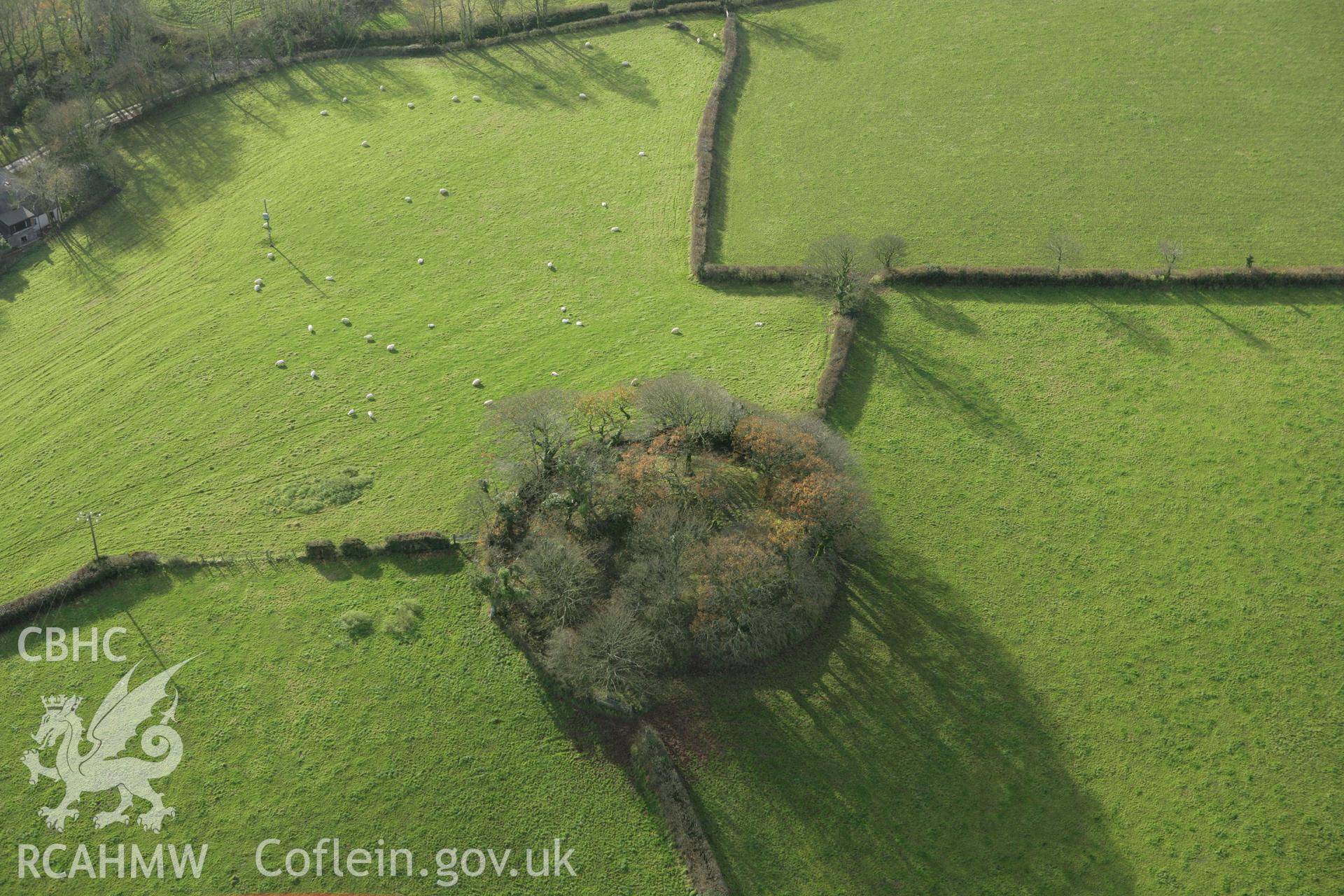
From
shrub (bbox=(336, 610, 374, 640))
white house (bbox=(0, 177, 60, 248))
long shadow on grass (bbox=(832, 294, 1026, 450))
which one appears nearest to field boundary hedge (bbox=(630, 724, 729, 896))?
shrub (bbox=(336, 610, 374, 640))

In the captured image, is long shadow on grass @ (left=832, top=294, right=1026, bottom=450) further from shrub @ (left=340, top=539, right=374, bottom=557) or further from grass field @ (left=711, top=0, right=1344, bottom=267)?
shrub @ (left=340, top=539, right=374, bottom=557)

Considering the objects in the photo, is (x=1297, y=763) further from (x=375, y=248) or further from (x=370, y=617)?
(x=375, y=248)

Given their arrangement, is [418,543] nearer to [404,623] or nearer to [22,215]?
[404,623]

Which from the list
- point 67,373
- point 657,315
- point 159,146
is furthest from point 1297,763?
point 159,146

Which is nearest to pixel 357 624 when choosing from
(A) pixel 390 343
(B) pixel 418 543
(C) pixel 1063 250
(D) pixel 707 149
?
(B) pixel 418 543

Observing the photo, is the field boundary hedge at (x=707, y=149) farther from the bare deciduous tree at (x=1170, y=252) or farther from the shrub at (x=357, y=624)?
the shrub at (x=357, y=624)

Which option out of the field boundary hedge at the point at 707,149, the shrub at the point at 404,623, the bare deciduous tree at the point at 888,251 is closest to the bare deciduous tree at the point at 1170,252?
the bare deciduous tree at the point at 888,251

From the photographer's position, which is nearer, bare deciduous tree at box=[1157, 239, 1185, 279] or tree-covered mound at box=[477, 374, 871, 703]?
tree-covered mound at box=[477, 374, 871, 703]
